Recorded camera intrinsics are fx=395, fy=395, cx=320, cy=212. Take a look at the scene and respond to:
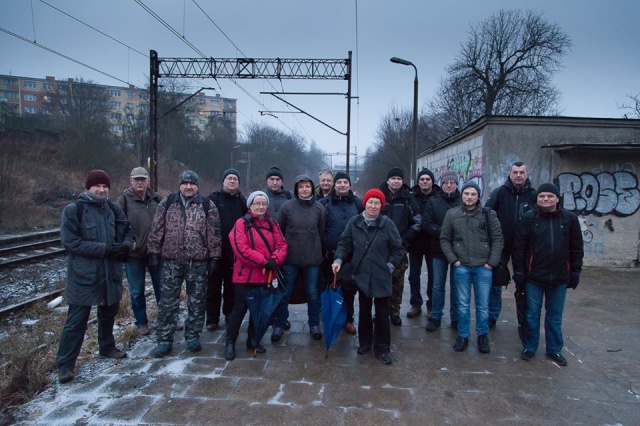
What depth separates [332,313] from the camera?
4258 mm

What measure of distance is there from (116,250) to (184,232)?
67 centimetres

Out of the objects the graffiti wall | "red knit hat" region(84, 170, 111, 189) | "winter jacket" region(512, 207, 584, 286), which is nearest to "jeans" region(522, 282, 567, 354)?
"winter jacket" region(512, 207, 584, 286)

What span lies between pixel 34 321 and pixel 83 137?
24605mm

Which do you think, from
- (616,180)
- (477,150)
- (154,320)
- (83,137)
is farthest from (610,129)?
(83,137)

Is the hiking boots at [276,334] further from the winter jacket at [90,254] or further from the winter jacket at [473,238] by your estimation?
the winter jacket at [473,238]

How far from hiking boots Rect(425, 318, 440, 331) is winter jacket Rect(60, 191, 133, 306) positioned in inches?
145

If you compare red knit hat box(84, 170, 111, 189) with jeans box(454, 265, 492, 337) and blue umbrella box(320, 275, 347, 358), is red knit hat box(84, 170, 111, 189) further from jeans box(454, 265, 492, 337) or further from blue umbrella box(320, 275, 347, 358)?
jeans box(454, 265, 492, 337)

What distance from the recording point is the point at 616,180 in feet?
28.7

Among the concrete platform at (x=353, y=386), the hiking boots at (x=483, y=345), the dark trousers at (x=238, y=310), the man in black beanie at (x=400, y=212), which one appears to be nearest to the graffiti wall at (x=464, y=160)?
the man in black beanie at (x=400, y=212)

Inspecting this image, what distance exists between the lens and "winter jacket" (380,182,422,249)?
5.15 metres

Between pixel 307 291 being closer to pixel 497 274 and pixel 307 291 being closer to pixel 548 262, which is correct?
pixel 497 274

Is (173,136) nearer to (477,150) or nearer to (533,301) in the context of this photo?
(477,150)

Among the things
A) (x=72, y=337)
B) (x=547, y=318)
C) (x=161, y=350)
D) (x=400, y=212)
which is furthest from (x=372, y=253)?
(x=72, y=337)

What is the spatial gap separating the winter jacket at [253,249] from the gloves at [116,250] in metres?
1.04
